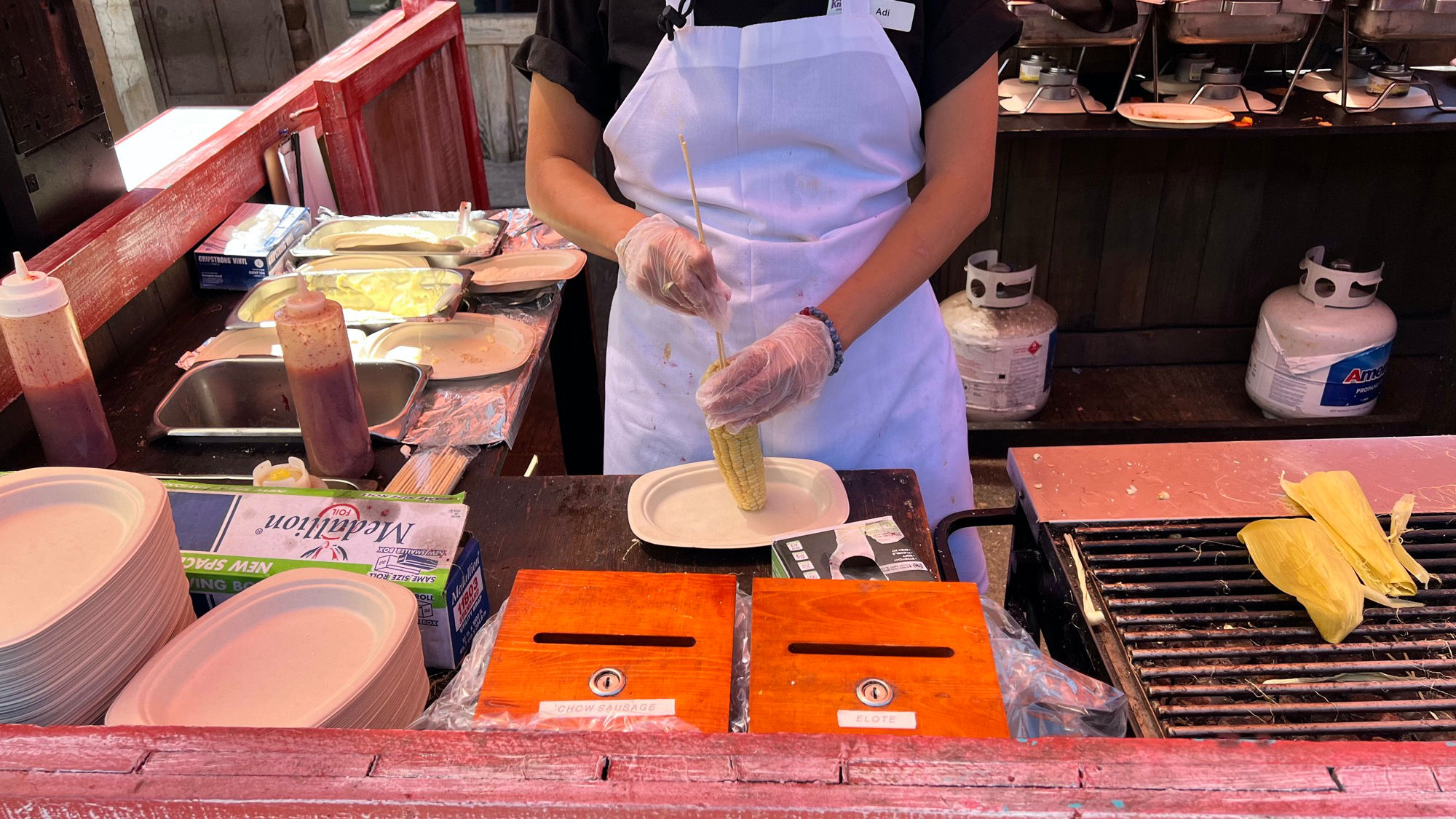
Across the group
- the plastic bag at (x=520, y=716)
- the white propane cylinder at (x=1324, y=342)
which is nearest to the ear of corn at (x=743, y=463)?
the plastic bag at (x=520, y=716)

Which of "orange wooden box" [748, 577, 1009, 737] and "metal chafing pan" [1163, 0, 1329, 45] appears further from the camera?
"metal chafing pan" [1163, 0, 1329, 45]

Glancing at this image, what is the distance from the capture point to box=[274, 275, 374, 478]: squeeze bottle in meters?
1.62

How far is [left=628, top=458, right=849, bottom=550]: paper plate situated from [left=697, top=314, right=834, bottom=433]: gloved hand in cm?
13

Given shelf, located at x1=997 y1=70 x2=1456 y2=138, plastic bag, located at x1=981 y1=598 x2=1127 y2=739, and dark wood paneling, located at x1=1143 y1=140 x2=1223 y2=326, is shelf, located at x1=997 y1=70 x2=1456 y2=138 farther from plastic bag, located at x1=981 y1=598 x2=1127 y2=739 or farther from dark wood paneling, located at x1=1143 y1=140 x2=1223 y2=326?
plastic bag, located at x1=981 y1=598 x2=1127 y2=739

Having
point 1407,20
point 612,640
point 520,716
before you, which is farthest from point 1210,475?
point 1407,20

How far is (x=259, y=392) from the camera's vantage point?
217cm

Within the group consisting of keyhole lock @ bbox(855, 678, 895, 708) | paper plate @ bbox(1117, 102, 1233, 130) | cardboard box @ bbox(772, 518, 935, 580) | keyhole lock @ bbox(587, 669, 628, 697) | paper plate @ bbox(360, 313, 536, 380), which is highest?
keyhole lock @ bbox(855, 678, 895, 708)

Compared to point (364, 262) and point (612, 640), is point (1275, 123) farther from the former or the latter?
point (612, 640)

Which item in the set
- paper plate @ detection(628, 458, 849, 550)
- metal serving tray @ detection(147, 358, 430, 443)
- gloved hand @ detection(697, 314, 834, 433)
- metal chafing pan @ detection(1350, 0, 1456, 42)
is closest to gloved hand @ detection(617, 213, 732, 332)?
gloved hand @ detection(697, 314, 834, 433)

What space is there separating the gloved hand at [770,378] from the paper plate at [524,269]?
1.15 m

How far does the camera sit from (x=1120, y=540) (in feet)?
4.71

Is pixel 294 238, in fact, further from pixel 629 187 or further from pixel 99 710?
pixel 99 710

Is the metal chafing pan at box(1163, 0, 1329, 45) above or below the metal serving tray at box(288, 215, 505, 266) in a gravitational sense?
above

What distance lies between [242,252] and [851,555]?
2.05 meters
